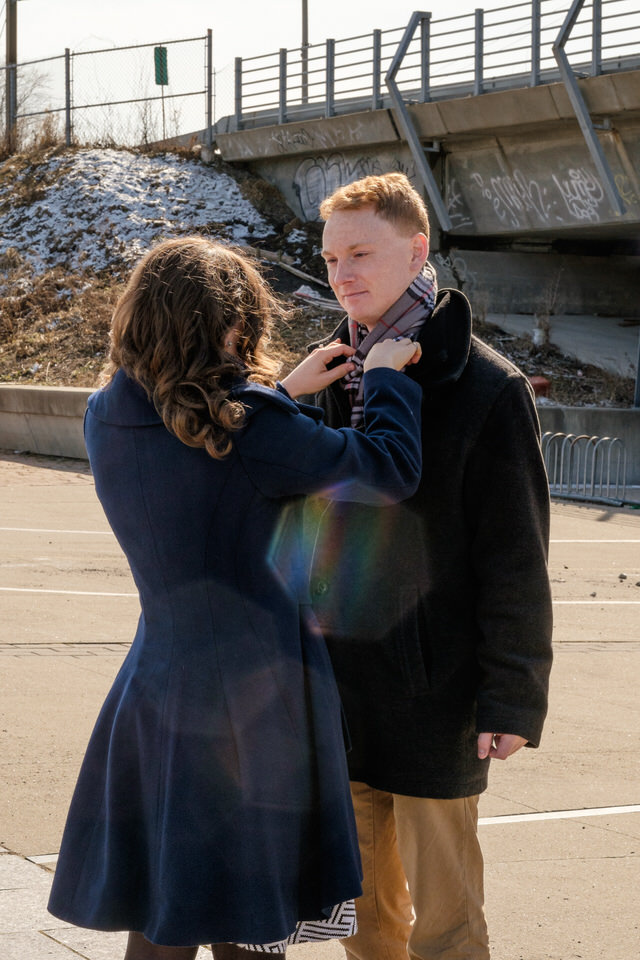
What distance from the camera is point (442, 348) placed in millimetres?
2973

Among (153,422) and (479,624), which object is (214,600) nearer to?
(153,422)

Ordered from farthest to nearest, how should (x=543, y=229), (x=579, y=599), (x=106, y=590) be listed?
(x=543, y=229)
(x=579, y=599)
(x=106, y=590)

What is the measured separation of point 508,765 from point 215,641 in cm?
362

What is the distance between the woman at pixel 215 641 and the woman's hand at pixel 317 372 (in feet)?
0.89

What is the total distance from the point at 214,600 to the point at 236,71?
3091cm

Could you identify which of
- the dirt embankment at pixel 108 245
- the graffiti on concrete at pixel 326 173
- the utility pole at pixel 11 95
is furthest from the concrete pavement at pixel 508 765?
the utility pole at pixel 11 95

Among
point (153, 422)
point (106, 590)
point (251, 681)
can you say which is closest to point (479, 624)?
point (251, 681)

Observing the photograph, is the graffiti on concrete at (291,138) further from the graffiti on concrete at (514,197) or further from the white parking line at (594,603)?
the white parking line at (594,603)

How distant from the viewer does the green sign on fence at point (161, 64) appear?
3111 cm

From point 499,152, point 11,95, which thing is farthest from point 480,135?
point 11,95

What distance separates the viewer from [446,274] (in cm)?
2917

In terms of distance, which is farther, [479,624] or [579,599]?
[579,599]

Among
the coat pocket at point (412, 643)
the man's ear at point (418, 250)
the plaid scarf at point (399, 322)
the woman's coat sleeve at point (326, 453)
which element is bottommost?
the coat pocket at point (412, 643)

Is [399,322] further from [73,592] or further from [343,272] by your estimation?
[73,592]
